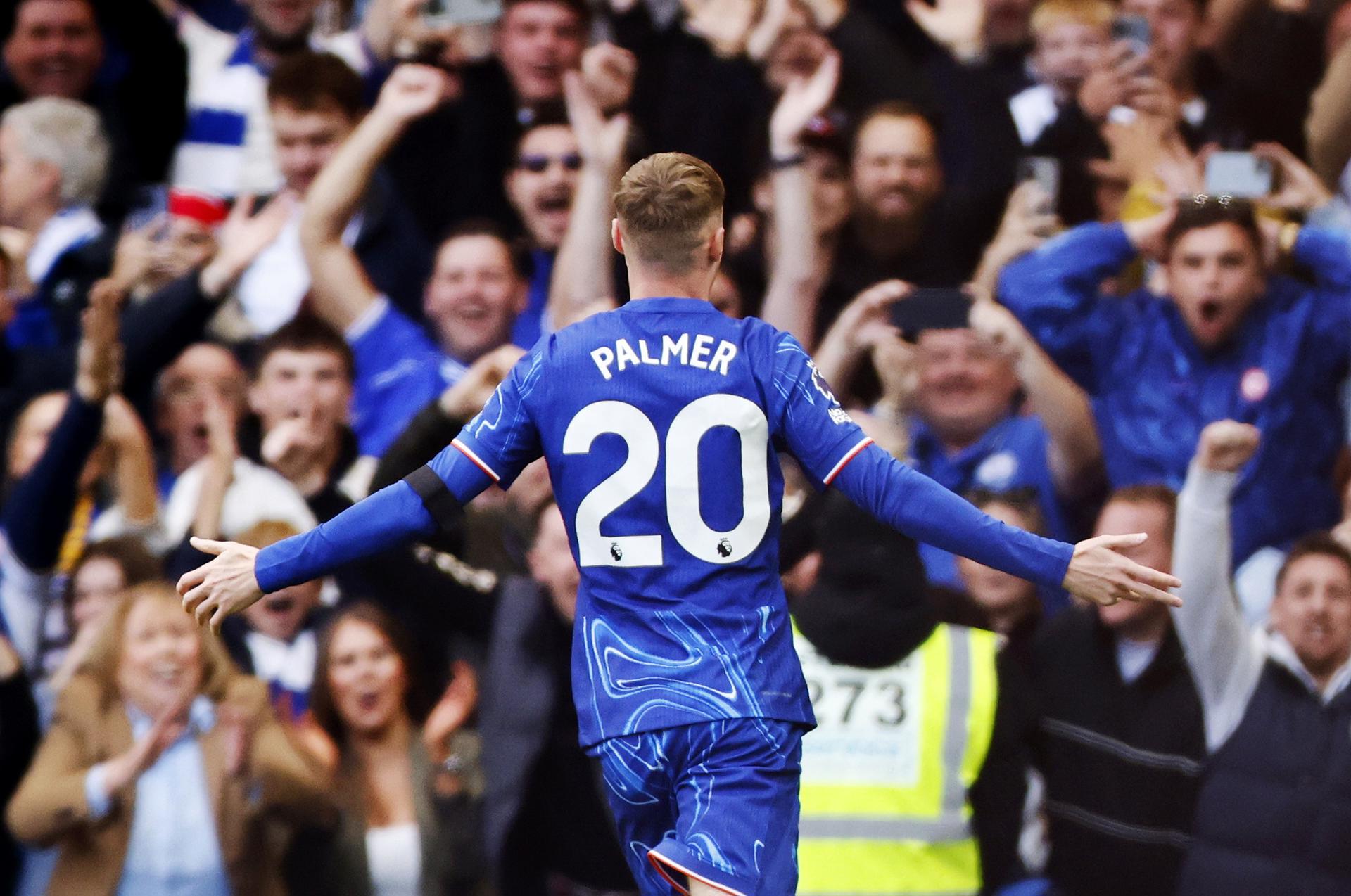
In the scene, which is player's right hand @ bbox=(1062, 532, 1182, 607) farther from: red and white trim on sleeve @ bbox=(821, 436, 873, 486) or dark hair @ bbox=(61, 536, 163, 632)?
dark hair @ bbox=(61, 536, 163, 632)

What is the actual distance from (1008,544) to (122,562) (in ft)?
13.2

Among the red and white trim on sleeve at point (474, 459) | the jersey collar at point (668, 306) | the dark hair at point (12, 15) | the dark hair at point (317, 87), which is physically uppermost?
the dark hair at point (12, 15)

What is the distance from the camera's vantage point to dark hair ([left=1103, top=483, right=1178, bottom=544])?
555 cm

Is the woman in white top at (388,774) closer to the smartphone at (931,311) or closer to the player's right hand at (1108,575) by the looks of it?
the smartphone at (931,311)

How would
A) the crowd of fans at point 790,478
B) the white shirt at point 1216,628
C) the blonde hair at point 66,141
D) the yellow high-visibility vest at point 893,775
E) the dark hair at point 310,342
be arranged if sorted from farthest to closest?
the blonde hair at point 66,141, the dark hair at point 310,342, the crowd of fans at point 790,478, the white shirt at point 1216,628, the yellow high-visibility vest at point 893,775

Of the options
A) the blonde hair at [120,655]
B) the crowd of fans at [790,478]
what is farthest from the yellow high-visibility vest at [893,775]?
the blonde hair at [120,655]

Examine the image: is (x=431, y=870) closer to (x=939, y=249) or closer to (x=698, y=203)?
(x=939, y=249)

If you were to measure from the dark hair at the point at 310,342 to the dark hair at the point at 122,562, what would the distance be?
2.56 feet

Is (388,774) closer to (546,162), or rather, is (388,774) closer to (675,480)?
(546,162)

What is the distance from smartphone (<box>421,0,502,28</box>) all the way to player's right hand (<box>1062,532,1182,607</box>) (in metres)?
4.30

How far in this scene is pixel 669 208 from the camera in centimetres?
341

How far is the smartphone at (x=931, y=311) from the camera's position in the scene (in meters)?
6.01

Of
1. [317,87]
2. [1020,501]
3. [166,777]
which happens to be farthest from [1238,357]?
[166,777]

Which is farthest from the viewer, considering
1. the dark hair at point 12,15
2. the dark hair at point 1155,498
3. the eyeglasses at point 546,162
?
the dark hair at point 12,15
